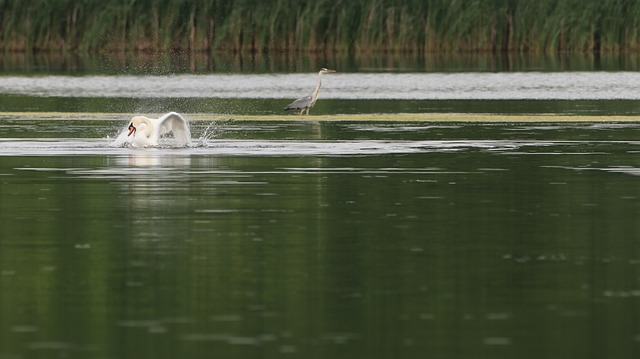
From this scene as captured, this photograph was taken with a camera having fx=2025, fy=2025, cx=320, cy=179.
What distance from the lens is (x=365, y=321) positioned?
10805 mm

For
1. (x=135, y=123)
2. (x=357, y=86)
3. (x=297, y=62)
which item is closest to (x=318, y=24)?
(x=297, y=62)

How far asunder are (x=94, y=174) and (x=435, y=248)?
7900mm

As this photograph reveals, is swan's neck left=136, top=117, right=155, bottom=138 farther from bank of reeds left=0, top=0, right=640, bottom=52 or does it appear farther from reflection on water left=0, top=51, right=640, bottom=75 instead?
bank of reeds left=0, top=0, right=640, bottom=52

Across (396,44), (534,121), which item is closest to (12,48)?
(396,44)

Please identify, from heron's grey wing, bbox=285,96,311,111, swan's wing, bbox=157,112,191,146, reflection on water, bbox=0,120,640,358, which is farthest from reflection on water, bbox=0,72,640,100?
reflection on water, bbox=0,120,640,358

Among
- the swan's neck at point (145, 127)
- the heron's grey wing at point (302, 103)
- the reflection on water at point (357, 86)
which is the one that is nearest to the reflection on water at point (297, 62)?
the reflection on water at point (357, 86)

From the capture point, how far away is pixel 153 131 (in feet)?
87.1

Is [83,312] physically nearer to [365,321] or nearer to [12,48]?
[365,321]

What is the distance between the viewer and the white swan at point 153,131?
26.5 metres

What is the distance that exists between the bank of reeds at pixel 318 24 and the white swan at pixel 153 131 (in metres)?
34.1

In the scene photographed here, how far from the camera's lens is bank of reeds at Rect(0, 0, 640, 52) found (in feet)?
198

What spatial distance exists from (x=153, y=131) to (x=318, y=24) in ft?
116

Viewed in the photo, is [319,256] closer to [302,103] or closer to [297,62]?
[302,103]

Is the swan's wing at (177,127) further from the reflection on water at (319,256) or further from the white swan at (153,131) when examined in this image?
the reflection on water at (319,256)
